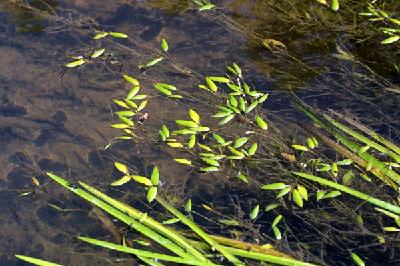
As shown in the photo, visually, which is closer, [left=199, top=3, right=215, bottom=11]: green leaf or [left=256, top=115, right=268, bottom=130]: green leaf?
[left=256, top=115, right=268, bottom=130]: green leaf

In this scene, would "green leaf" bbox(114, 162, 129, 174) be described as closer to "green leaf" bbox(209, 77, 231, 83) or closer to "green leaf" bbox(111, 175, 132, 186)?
"green leaf" bbox(111, 175, 132, 186)

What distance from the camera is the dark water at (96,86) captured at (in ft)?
10.5

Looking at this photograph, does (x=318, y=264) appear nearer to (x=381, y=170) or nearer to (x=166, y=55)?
(x=381, y=170)

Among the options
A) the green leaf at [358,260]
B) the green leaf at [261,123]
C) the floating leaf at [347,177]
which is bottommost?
the green leaf at [358,260]

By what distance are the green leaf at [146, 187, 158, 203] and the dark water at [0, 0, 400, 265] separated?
0.80 feet

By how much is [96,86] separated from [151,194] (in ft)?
3.82

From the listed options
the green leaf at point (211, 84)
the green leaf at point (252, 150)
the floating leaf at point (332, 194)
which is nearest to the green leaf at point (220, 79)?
the green leaf at point (211, 84)

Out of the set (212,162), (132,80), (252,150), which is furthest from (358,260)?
(132,80)

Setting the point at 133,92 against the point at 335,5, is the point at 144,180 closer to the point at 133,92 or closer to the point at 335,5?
the point at 133,92

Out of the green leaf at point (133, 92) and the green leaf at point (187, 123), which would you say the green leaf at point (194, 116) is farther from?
the green leaf at point (133, 92)

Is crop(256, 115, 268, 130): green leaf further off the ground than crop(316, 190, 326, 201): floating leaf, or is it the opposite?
crop(256, 115, 268, 130): green leaf

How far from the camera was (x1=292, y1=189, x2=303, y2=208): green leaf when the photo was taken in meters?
2.88

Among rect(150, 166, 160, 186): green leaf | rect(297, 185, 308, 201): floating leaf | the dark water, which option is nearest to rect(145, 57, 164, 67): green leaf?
the dark water

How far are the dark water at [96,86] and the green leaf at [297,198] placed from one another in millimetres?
726
